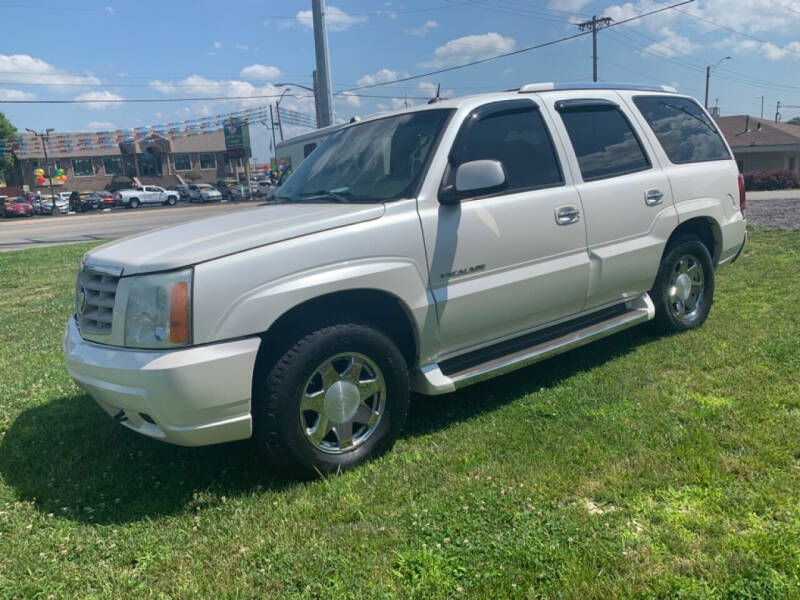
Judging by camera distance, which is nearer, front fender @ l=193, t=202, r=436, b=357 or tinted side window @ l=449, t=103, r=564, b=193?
front fender @ l=193, t=202, r=436, b=357

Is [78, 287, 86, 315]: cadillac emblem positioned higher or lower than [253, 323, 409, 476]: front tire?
higher

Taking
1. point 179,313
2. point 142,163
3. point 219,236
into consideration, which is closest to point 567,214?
point 219,236

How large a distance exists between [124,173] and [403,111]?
259ft

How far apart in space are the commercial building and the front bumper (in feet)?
155

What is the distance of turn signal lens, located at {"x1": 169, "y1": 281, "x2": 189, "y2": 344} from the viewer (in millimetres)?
2869

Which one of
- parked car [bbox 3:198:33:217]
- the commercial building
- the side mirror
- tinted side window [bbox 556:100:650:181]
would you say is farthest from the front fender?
parked car [bbox 3:198:33:217]

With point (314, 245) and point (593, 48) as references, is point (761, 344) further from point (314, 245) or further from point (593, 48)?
point (593, 48)

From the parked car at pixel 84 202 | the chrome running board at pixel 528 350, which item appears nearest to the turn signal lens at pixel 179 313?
the chrome running board at pixel 528 350

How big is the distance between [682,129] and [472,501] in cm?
381

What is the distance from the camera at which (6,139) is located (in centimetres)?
6981

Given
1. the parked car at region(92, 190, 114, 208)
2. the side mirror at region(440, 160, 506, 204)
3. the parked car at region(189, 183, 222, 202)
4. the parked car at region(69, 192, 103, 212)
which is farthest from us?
the parked car at region(189, 183, 222, 202)

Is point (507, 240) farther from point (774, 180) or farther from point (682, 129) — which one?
point (774, 180)

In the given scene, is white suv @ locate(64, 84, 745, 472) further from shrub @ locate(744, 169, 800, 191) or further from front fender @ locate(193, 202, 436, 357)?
shrub @ locate(744, 169, 800, 191)

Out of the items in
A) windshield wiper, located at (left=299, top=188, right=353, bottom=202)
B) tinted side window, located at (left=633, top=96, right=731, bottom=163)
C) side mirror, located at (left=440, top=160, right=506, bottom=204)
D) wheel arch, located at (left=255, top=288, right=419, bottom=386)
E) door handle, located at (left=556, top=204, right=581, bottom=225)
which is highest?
tinted side window, located at (left=633, top=96, right=731, bottom=163)
